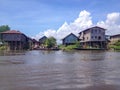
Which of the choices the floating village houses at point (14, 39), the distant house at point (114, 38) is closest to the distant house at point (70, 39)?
the distant house at point (114, 38)

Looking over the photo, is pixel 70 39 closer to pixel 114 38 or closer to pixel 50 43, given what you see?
pixel 50 43

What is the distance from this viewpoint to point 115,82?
15.4m

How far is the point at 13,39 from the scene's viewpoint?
95.4 metres

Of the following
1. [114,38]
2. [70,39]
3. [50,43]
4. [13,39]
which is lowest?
[50,43]

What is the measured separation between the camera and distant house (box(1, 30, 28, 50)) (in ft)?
313

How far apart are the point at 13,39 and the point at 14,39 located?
0.34 meters

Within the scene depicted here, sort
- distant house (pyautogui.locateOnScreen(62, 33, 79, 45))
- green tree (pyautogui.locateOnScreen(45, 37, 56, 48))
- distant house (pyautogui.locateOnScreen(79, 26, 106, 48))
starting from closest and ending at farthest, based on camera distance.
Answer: distant house (pyautogui.locateOnScreen(79, 26, 106, 48)) < green tree (pyautogui.locateOnScreen(45, 37, 56, 48)) < distant house (pyautogui.locateOnScreen(62, 33, 79, 45))

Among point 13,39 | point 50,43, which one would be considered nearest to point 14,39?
point 13,39

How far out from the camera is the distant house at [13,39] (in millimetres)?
95438

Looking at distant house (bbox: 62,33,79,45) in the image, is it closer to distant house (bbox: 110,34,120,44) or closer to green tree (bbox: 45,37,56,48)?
green tree (bbox: 45,37,56,48)

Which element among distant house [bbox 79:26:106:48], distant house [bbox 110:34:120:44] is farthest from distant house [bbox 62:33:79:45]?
distant house [bbox 110:34:120:44]

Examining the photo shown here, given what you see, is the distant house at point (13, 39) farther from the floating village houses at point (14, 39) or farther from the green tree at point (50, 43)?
the green tree at point (50, 43)

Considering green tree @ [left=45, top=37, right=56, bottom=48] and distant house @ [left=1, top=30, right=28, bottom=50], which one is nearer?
distant house @ [left=1, top=30, right=28, bottom=50]

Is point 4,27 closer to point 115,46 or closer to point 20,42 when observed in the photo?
point 20,42
